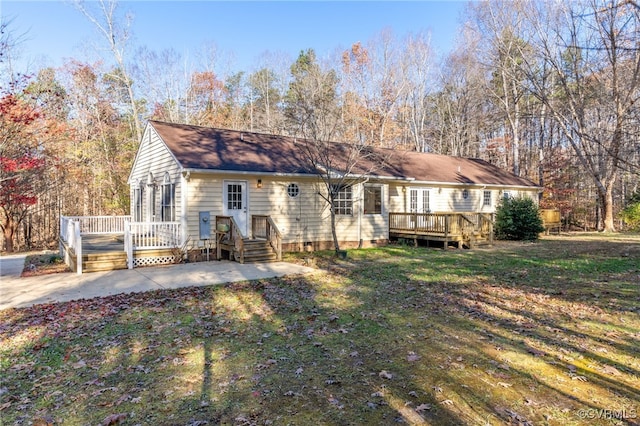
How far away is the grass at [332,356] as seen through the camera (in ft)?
10.9

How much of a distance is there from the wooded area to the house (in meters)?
1.98

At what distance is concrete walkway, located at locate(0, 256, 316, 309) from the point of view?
291 inches

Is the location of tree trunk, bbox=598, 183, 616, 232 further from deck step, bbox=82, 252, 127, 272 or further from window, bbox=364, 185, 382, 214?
deck step, bbox=82, 252, 127, 272

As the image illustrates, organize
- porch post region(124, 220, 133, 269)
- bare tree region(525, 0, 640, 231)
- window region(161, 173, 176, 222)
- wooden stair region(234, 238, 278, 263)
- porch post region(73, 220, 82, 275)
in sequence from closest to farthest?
porch post region(73, 220, 82, 275), porch post region(124, 220, 133, 269), wooden stair region(234, 238, 278, 263), bare tree region(525, 0, 640, 231), window region(161, 173, 176, 222)

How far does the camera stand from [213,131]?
49.7ft

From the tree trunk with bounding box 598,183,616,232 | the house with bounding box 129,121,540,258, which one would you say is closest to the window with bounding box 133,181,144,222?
the house with bounding box 129,121,540,258

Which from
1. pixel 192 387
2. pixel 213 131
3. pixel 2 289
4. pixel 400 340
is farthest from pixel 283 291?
pixel 213 131

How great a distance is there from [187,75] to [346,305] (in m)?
27.7

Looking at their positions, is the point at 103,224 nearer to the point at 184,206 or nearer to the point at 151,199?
the point at 151,199

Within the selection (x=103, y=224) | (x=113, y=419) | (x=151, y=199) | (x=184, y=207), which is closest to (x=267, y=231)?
(x=184, y=207)

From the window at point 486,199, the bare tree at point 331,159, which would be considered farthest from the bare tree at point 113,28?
the window at point 486,199

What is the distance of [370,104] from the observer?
2930 centimetres

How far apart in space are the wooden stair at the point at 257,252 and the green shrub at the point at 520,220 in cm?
1171

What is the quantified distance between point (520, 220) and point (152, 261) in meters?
15.6
